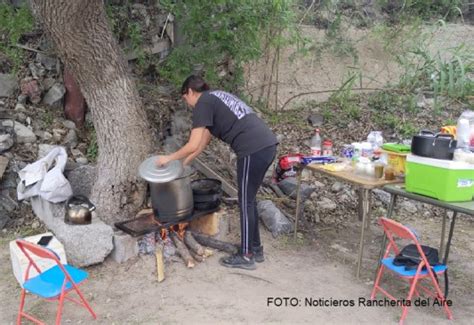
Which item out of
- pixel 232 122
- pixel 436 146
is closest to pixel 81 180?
pixel 232 122

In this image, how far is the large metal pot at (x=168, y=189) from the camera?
4441 mm

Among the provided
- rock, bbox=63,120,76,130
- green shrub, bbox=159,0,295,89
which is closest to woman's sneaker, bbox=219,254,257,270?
green shrub, bbox=159,0,295,89

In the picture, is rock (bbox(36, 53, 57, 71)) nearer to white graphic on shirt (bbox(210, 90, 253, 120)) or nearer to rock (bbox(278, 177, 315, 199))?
white graphic on shirt (bbox(210, 90, 253, 120))

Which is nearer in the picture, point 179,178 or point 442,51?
point 179,178

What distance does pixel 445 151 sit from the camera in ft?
12.3

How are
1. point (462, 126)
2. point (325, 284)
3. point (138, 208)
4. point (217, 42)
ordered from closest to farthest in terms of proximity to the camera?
point (462, 126)
point (325, 284)
point (138, 208)
point (217, 42)

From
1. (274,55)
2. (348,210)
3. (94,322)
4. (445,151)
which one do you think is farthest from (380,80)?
(94,322)

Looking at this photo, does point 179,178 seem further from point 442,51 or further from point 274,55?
point 442,51

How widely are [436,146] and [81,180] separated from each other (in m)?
3.50

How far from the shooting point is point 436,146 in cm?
377

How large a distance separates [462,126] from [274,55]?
410 centimetres

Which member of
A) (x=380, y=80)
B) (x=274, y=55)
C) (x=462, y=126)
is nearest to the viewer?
(x=462, y=126)

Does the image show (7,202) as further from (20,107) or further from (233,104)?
(233,104)

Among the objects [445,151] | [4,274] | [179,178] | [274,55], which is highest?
[274,55]
